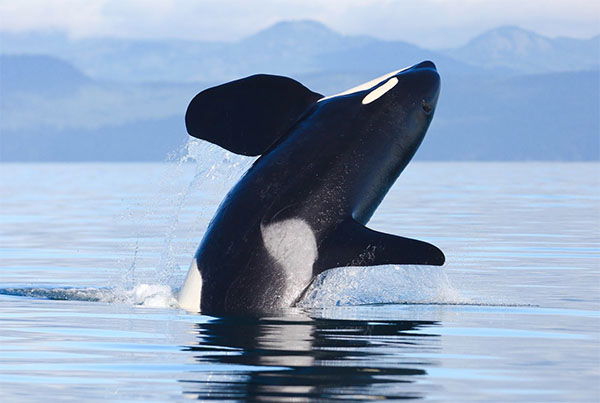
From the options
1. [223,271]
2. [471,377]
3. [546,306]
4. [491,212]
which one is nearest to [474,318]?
[546,306]

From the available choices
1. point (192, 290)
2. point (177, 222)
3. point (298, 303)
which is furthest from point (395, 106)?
point (177, 222)

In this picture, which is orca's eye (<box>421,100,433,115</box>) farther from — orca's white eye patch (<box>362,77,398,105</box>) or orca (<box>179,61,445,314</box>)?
orca's white eye patch (<box>362,77,398,105</box>)

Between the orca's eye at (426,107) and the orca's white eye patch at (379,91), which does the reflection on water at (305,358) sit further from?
the orca's eye at (426,107)

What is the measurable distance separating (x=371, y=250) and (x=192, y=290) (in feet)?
6.43

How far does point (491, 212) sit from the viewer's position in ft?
121

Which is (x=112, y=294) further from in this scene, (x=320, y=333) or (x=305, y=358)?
(x=305, y=358)

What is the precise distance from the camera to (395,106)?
44.9 feet

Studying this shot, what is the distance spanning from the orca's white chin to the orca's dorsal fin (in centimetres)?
134

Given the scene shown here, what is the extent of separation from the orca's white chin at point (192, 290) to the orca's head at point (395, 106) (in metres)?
2.16

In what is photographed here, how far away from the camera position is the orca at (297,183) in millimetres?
12422

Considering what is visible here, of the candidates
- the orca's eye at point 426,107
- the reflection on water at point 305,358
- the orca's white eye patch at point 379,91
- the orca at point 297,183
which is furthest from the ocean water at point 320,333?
the orca's eye at point 426,107

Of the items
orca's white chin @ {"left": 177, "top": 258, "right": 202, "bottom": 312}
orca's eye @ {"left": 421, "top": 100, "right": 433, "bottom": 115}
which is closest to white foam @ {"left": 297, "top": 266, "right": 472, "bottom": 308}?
orca's white chin @ {"left": 177, "top": 258, "right": 202, "bottom": 312}

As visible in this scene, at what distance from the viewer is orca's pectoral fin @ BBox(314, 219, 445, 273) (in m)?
12.0

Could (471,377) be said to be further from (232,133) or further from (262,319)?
(232,133)
